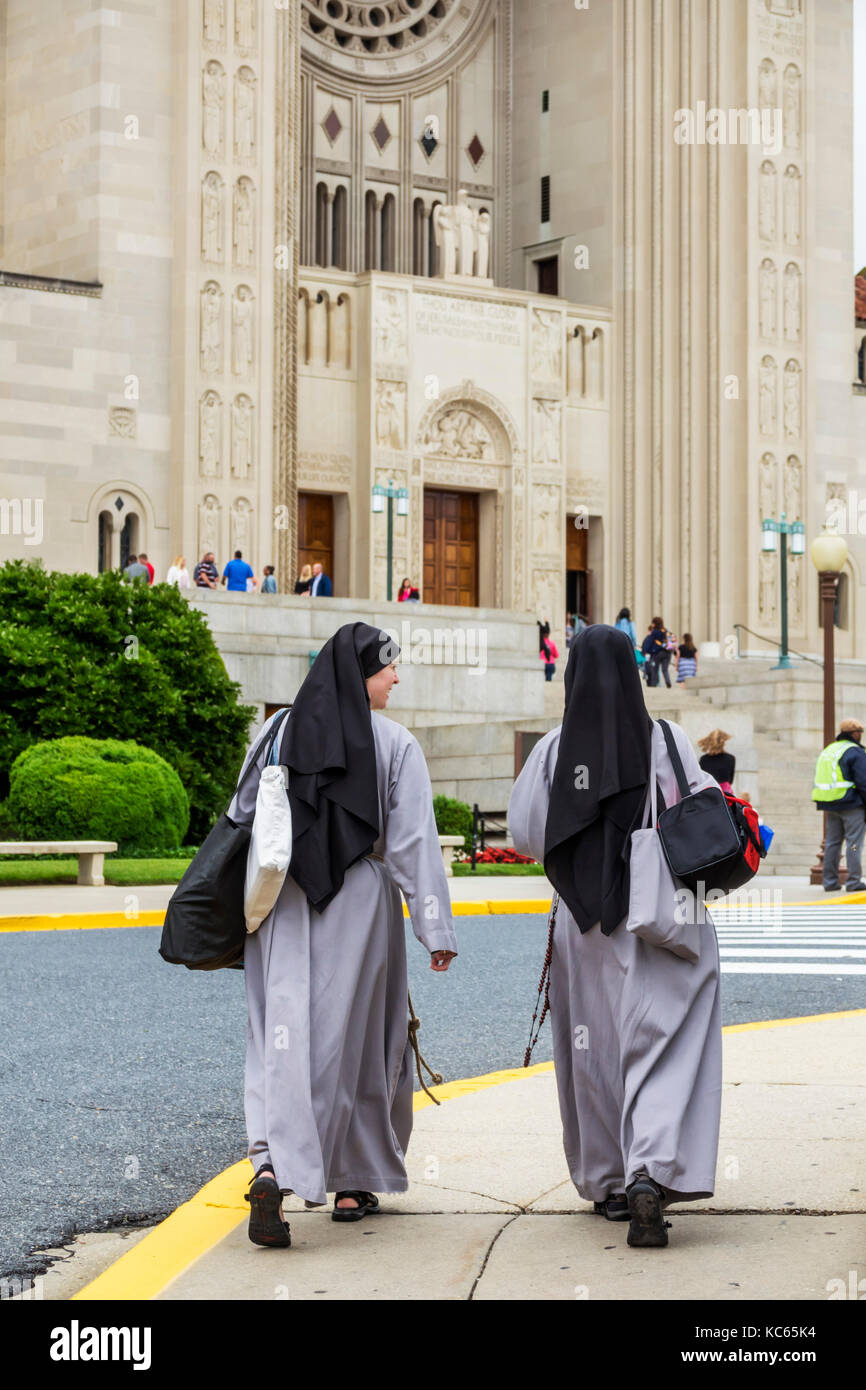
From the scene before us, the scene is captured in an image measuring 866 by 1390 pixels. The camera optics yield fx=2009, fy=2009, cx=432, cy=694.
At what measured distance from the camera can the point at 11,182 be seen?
41.5m

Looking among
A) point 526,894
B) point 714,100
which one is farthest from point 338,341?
point 526,894

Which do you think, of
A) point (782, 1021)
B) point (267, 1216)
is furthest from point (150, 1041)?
point (267, 1216)

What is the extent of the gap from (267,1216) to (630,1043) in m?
1.10

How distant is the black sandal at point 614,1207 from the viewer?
5.73 m

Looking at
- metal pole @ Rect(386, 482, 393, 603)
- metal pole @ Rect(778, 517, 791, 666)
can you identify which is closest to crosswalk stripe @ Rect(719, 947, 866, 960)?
metal pole @ Rect(386, 482, 393, 603)

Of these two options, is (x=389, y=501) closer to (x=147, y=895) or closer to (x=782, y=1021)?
(x=147, y=895)

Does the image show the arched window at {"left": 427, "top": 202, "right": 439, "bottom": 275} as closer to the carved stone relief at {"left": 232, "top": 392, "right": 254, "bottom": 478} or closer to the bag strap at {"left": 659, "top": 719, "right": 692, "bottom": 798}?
the carved stone relief at {"left": 232, "top": 392, "right": 254, "bottom": 478}

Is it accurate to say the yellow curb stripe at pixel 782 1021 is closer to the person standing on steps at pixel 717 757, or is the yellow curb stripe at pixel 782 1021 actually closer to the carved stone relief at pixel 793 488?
the person standing on steps at pixel 717 757

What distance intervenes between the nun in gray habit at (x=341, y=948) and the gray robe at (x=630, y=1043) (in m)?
0.37

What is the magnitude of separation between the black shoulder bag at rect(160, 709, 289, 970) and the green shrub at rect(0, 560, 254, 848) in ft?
62.0

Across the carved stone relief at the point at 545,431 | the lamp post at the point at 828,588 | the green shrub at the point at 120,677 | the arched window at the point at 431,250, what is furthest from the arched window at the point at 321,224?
the lamp post at the point at 828,588

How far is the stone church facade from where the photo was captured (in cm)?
3919

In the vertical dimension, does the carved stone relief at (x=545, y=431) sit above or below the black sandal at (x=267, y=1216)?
above
